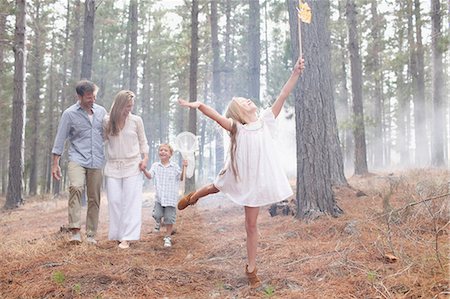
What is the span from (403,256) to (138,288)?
236cm

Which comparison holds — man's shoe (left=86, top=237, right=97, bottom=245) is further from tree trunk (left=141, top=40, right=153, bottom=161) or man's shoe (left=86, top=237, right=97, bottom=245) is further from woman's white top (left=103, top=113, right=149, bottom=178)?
tree trunk (left=141, top=40, right=153, bottom=161)

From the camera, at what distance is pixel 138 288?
3.59 metres

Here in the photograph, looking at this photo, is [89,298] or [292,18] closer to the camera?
[89,298]

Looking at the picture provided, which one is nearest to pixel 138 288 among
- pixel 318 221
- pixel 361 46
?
pixel 318 221

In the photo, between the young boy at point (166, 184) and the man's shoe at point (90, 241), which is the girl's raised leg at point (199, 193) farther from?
the young boy at point (166, 184)

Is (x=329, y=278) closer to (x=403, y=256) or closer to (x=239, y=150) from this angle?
(x=403, y=256)

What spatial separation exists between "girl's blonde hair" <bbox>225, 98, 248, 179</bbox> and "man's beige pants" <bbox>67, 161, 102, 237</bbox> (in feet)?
8.32

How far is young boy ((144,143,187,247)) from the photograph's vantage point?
21.0 feet

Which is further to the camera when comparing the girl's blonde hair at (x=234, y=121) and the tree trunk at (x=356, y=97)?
the tree trunk at (x=356, y=97)

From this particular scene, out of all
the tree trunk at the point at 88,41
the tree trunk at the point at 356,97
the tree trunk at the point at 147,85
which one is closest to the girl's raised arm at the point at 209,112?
the tree trunk at the point at 88,41

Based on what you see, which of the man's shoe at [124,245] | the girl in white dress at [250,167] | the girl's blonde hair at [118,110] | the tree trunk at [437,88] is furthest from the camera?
the tree trunk at [437,88]

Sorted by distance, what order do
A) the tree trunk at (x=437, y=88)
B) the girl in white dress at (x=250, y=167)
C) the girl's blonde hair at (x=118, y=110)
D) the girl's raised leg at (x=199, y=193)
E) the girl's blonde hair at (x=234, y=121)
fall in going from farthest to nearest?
1. the tree trunk at (x=437, y=88)
2. the girl's blonde hair at (x=118, y=110)
3. the girl's raised leg at (x=199, y=193)
4. the girl's blonde hair at (x=234, y=121)
5. the girl in white dress at (x=250, y=167)

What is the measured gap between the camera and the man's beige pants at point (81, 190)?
211 inches

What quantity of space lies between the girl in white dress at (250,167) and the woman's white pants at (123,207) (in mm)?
1923
